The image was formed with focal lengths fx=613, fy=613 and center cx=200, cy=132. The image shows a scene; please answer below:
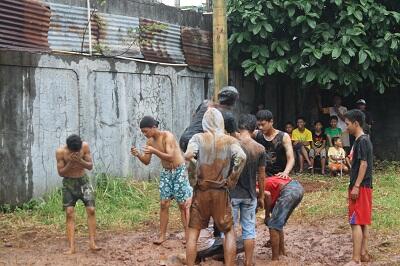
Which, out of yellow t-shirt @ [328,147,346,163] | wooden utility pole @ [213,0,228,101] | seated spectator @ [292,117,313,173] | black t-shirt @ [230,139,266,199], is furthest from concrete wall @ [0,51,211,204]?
black t-shirt @ [230,139,266,199]

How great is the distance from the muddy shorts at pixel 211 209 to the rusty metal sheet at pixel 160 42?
19.8 feet

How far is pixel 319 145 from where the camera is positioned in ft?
43.6

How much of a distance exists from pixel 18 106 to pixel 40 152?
76 centimetres

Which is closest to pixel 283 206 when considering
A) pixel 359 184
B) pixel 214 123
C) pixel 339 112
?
pixel 359 184

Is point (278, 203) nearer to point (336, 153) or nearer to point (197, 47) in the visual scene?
point (336, 153)

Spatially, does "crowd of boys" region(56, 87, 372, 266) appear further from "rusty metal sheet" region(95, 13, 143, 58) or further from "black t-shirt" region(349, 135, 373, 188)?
"rusty metal sheet" region(95, 13, 143, 58)

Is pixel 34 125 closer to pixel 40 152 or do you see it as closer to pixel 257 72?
pixel 40 152

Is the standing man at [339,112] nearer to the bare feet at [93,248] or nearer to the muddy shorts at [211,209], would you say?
the bare feet at [93,248]

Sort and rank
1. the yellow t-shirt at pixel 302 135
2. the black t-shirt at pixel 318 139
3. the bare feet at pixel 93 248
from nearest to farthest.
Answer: the bare feet at pixel 93 248 < the yellow t-shirt at pixel 302 135 < the black t-shirt at pixel 318 139

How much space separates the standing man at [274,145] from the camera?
631cm

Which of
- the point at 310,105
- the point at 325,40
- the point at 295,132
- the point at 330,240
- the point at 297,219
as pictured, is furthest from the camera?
the point at 310,105

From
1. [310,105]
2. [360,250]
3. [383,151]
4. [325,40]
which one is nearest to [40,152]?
[360,250]

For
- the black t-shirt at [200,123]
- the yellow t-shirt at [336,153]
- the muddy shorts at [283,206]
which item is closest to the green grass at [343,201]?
the yellow t-shirt at [336,153]

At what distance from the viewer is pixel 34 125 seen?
898cm
